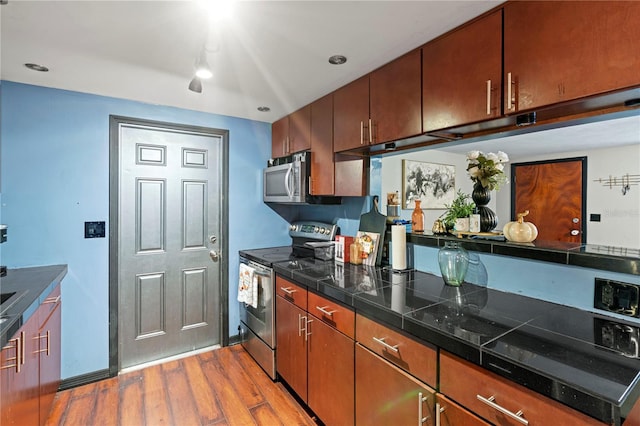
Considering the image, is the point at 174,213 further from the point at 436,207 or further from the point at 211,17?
the point at 436,207

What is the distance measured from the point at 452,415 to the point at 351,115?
172cm

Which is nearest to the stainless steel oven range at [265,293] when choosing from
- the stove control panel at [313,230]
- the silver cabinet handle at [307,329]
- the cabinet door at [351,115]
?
the stove control panel at [313,230]

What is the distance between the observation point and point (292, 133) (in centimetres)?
278

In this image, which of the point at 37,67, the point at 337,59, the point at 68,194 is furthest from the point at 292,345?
the point at 37,67

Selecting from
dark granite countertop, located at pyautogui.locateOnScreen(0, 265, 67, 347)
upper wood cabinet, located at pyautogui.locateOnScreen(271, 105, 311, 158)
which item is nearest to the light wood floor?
dark granite countertop, located at pyautogui.locateOnScreen(0, 265, 67, 347)

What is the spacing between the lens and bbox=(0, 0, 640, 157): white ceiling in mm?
1297

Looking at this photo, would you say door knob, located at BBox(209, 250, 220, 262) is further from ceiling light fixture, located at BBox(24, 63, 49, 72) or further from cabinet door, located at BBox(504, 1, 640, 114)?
cabinet door, located at BBox(504, 1, 640, 114)

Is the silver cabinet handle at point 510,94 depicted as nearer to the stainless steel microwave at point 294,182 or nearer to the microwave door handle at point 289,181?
the stainless steel microwave at point 294,182

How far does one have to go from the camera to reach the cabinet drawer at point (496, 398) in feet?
2.71

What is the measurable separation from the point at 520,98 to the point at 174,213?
2579mm

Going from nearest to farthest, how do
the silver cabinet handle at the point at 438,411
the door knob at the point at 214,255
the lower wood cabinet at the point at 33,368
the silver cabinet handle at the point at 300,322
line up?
the silver cabinet handle at the point at 438,411, the lower wood cabinet at the point at 33,368, the silver cabinet handle at the point at 300,322, the door knob at the point at 214,255

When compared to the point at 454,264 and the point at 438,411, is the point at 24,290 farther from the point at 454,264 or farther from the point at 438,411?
the point at 454,264

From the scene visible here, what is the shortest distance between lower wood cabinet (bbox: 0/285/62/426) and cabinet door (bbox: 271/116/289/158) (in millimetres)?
1995

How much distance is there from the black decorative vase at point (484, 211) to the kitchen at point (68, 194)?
2.87ft
